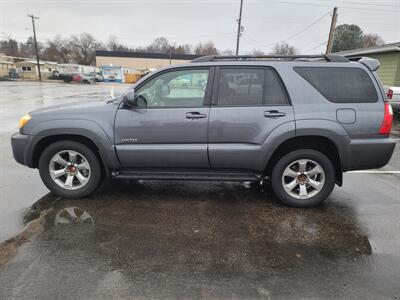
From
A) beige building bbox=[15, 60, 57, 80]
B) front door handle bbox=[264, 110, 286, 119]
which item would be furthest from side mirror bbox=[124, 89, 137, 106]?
beige building bbox=[15, 60, 57, 80]

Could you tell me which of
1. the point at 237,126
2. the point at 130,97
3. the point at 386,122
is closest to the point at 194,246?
the point at 237,126

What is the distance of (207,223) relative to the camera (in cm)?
371

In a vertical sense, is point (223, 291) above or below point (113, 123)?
below

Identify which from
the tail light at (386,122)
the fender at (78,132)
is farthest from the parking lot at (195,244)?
the tail light at (386,122)

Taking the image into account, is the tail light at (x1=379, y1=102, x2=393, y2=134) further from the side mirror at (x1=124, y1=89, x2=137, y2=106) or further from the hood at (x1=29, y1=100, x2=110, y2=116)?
the hood at (x1=29, y1=100, x2=110, y2=116)

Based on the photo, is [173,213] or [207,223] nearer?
[207,223]

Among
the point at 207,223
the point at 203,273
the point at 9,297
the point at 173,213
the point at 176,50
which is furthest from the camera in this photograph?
the point at 176,50

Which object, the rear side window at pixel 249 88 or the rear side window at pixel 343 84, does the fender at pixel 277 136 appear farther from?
the rear side window at pixel 343 84

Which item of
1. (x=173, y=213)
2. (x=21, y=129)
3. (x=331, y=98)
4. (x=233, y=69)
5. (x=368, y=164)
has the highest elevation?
(x=233, y=69)

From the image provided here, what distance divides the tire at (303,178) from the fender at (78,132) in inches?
86.1

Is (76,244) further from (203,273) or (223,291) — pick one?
(223,291)

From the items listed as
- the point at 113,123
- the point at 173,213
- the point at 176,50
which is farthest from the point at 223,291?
the point at 176,50

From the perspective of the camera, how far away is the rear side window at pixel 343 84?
152 inches

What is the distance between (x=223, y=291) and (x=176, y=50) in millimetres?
108793
